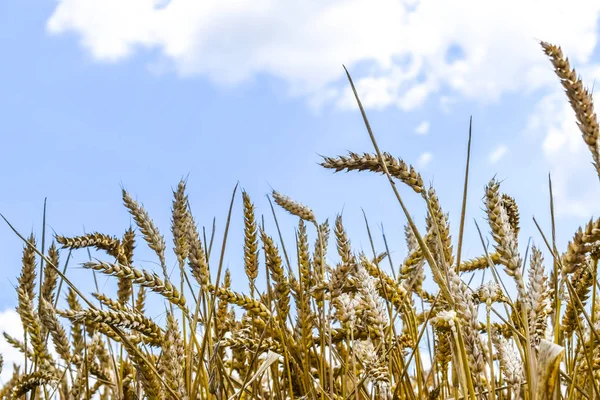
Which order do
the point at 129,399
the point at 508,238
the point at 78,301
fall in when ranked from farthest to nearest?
the point at 78,301, the point at 129,399, the point at 508,238

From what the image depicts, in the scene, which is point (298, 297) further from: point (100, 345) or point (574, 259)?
point (100, 345)

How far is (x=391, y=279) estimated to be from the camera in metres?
1.84

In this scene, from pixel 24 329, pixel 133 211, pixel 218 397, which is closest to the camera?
pixel 218 397

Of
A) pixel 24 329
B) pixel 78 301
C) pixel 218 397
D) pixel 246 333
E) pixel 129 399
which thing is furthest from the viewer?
pixel 78 301

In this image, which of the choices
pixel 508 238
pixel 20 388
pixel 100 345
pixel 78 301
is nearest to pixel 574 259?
pixel 508 238

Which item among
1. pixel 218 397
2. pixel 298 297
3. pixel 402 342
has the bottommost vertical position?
pixel 218 397

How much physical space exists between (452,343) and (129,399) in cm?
168

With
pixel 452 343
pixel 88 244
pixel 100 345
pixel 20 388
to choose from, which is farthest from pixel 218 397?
→ pixel 100 345

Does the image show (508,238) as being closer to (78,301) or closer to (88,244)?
(88,244)

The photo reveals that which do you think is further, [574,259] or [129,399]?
[129,399]

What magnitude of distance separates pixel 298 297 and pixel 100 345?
→ 3.54ft

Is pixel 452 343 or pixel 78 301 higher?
pixel 78 301

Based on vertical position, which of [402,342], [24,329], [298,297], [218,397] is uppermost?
[24,329]

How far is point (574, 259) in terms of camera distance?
1142mm
